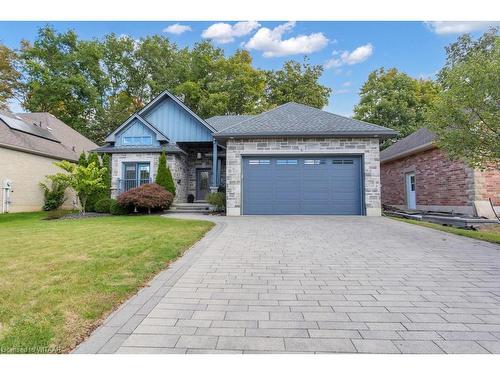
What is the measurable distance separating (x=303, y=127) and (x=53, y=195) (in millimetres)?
15148

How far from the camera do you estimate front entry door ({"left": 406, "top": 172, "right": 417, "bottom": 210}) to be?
16413mm

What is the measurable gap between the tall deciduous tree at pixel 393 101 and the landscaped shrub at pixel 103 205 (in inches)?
897

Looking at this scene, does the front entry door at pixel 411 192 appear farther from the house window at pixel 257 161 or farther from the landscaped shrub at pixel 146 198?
the landscaped shrub at pixel 146 198

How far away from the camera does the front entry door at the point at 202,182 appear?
18.1 m

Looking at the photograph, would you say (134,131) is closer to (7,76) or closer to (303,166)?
(303,166)

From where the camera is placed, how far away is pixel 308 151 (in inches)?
512

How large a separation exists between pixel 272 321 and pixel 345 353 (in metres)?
0.77

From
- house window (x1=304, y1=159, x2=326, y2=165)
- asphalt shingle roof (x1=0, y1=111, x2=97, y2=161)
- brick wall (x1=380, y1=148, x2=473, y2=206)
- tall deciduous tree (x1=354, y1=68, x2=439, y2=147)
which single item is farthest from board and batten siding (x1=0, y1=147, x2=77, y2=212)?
tall deciduous tree (x1=354, y1=68, x2=439, y2=147)

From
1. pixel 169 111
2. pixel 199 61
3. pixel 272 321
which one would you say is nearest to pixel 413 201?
pixel 169 111

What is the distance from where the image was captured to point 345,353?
7.46ft

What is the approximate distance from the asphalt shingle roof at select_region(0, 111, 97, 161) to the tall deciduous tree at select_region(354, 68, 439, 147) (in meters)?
24.4

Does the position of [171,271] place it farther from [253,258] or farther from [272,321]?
[272,321]

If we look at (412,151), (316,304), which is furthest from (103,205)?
(412,151)

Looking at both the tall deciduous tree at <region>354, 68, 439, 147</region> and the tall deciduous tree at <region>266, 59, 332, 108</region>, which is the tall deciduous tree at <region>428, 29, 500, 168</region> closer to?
the tall deciduous tree at <region>354, 68, 439, 147</region>
